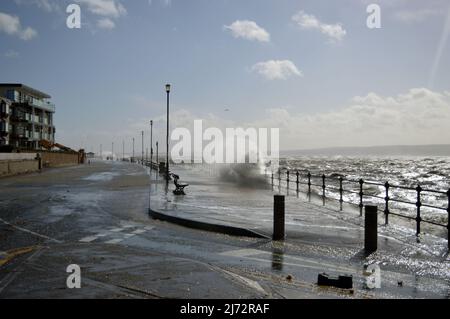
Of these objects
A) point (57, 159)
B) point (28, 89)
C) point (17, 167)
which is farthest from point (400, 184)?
point (28, 89)

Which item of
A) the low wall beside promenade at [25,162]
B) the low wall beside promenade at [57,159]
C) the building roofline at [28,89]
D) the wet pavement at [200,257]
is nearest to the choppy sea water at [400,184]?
the wet pavement at [200,257]

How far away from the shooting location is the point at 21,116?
85.7 m

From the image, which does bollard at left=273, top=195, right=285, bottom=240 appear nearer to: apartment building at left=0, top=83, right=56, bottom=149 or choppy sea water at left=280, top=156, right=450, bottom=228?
choppy sea water at left=280, top=156, right=450, bottom=228

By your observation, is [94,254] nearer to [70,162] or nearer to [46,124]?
[70,162]

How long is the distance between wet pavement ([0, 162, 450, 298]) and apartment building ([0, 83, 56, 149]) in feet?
227

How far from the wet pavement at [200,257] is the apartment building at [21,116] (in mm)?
69105

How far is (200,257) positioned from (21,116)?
8606 cm

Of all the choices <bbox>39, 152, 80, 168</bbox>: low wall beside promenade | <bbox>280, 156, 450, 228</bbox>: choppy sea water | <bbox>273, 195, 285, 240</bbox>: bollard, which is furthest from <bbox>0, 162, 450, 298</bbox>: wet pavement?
<bbox>39, 152, 80, 168</bbox>: low wall beside promenade

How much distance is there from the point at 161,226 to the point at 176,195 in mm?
8179

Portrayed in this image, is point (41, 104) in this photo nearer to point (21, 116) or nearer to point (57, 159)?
point (21, 116)

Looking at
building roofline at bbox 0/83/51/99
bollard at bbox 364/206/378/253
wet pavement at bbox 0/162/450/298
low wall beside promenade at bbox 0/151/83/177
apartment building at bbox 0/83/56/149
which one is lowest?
wet pavement at bbox 0/162/450/298

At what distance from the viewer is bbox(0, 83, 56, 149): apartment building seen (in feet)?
254
